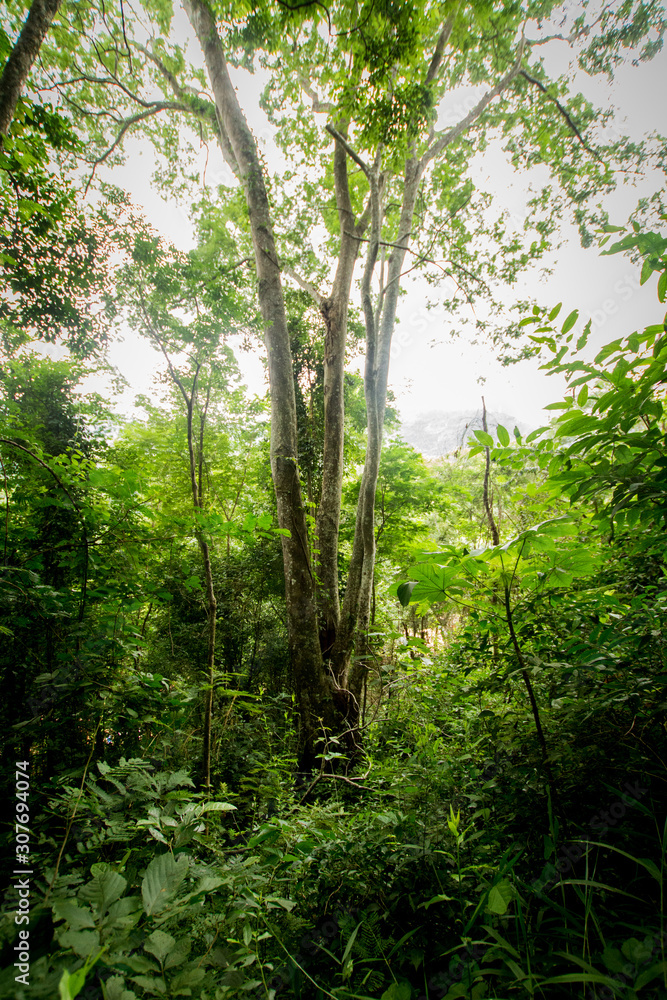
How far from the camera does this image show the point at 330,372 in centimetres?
479

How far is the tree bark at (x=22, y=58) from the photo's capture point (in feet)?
6.19

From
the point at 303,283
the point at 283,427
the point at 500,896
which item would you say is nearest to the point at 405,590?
the point at 500,896

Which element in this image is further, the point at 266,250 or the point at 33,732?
the point at 266,250

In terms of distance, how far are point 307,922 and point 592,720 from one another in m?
1.07

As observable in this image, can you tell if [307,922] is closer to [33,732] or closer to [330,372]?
[33,732]

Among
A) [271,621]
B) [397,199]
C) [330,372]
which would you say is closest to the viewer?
[330,372]

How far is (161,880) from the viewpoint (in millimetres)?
736

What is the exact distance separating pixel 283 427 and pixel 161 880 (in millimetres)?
3538

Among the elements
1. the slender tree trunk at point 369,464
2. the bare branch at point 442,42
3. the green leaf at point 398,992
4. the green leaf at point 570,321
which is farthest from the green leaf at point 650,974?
the bare branch at point 442,42

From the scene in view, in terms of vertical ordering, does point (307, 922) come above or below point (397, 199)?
below

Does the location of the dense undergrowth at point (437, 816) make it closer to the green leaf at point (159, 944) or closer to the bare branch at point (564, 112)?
the green leaf at point (159, 944)

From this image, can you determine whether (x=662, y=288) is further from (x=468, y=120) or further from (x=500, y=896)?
(x=468, y=120)

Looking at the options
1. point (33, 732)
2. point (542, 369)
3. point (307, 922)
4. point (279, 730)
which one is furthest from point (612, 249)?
point (279, 730)

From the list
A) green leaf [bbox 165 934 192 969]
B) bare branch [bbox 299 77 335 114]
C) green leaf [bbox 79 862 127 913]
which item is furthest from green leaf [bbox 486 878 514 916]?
bare branch [bbox 299 77 335 114]
